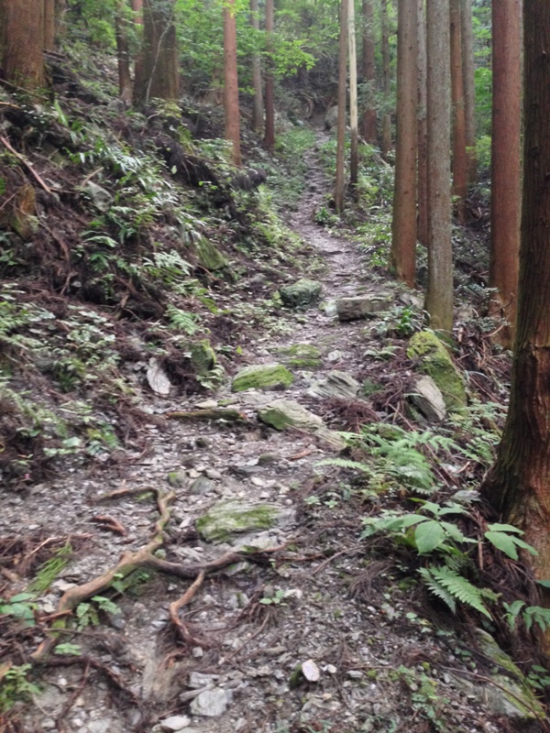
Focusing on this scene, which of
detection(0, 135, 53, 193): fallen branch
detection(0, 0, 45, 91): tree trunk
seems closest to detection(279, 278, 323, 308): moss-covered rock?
detection(0, 135, 53, 193): fallen branch

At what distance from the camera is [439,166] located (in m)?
8.09

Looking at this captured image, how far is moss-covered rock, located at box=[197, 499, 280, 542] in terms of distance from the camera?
12.2 ft

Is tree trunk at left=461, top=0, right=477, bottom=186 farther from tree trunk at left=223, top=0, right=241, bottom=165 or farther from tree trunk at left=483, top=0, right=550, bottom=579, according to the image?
tree trunk at left=483, top=0, right=550, bottom=579

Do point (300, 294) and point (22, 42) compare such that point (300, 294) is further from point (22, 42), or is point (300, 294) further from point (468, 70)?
point (468, 70)

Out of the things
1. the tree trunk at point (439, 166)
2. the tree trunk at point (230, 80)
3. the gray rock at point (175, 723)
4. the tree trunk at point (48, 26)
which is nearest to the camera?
the gray rock at point (175, 723)

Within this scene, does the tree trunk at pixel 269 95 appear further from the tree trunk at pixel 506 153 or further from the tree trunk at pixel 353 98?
the tree trunk at pixel 506 153

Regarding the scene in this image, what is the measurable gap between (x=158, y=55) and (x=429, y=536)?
42.5 ft

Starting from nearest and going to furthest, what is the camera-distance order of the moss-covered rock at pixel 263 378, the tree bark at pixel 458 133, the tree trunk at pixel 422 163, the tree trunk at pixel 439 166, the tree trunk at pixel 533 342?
the tree trunk at pixel 533 342 < the moss-covered rock at pixel 263 378 < the tree trunk at pixel 439 166 < the tree trunk at pixel 422 163 < the tree bark at pixel 458 133

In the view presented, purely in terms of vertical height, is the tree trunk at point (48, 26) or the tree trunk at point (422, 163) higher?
the tree trunk at point (48, 26)

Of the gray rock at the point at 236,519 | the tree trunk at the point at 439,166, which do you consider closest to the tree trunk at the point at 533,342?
the gray rock at the point at 236,519

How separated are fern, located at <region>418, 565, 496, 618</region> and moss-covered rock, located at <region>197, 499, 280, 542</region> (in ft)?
3.81

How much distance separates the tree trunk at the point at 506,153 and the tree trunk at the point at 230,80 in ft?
22.6

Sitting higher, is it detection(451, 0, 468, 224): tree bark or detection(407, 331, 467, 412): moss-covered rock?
detection(451, 0, 468, 224): tree bark

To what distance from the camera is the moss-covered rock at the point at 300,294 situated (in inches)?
383
